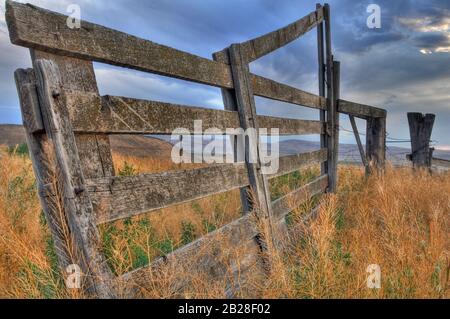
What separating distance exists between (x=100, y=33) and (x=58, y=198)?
104 cm

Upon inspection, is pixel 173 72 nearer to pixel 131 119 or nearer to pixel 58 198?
pixel 131 119

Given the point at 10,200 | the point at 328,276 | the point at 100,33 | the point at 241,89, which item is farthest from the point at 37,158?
the point at 10,200

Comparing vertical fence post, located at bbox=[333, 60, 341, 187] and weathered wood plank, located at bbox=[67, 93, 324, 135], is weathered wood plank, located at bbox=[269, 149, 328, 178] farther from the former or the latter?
weathered wood plank, located at bbox=[67, 93, 324, 135]

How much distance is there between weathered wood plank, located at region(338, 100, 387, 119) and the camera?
7434mm

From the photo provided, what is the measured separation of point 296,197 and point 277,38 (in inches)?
82.4

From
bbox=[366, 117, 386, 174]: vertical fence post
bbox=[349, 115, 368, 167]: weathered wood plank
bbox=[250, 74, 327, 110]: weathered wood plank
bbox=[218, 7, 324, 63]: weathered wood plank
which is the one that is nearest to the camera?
bbox=[218, 7, 324, 63]: weathered wood plank

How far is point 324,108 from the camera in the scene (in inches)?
267

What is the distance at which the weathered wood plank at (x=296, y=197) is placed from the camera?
4.19 m

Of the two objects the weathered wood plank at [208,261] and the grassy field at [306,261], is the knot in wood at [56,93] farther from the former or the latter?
the weathered wood plank at [208,261]

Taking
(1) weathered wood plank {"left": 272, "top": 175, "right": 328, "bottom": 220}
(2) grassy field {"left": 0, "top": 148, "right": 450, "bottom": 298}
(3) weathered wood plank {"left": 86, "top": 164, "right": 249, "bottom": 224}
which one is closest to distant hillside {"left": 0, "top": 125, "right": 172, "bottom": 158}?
(1) weathered wood plank {"left": 272, "top": 175, "right": 328, "bottom": 220}

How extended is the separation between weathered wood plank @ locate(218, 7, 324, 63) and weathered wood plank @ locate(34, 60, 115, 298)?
1.97 metres

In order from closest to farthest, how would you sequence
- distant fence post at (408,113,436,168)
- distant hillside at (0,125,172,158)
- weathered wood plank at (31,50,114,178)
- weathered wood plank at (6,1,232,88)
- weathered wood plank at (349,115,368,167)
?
weathered wood plank at (6,1,232,88)
weathered wood plank at (31,50,114,178)
weathered wood plank at (349,115,368,167)
distant fence post at (408,113,436,168)
distant hillside at (0,125,172,158)

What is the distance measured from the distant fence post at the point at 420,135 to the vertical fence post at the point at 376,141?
6.33ft

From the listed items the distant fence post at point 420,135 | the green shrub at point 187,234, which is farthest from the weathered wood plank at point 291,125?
the distant fence post at point 420,135
